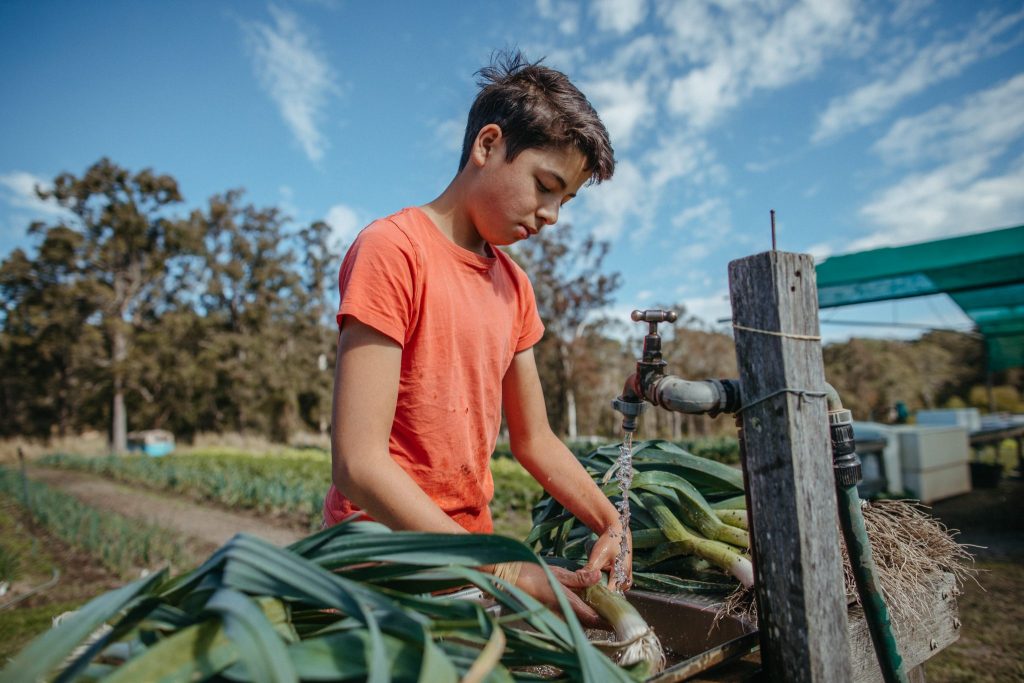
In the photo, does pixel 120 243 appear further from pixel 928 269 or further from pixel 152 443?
pixel 928 269

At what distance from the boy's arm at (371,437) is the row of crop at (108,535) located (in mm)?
4913

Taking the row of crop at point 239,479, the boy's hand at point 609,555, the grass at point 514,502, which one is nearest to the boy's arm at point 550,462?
Answer: the boy's hand at point 609,555

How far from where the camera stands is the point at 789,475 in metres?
1.05

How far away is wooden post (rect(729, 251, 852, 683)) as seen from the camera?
3.43ft

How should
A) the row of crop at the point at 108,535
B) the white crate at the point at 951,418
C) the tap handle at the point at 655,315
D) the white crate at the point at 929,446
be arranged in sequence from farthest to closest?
the white crate at the point at 951,418, the white crate at the point at 929,446, the row of crop at the point at 108,535, the tap handle at the point at 655,315

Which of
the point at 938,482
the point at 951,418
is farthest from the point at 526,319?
the point at 951,418

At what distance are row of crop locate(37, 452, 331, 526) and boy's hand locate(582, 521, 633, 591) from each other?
7.75m

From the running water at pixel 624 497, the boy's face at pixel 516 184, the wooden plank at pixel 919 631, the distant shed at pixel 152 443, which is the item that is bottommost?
the distant shed at pixel 152 443

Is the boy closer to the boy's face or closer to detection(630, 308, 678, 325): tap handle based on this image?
the boy's face

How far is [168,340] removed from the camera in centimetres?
3081

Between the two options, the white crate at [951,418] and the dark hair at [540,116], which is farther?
the white crate at [951,418]

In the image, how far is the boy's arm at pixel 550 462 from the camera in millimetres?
1529

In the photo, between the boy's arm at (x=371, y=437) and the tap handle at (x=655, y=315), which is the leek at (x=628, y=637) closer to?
the boy's arm at (x=371, y=437)

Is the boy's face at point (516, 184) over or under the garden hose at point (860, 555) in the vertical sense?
over
